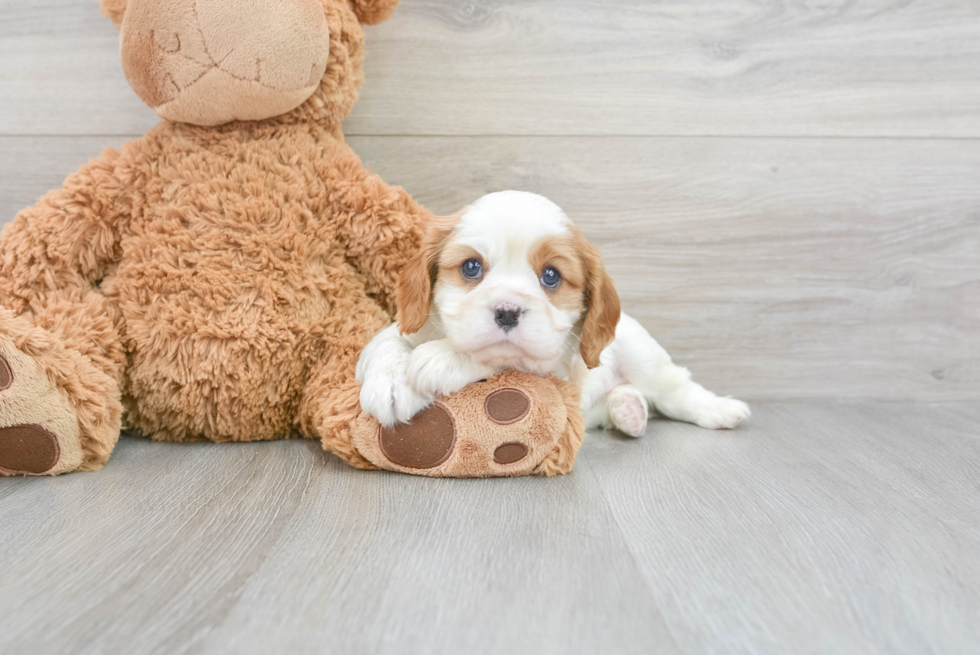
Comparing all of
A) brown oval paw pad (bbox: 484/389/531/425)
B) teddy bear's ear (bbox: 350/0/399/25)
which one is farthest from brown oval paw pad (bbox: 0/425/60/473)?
teddy bear's ear (bbox: 350/0/399/25)

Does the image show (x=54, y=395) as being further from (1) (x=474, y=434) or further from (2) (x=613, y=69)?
(2) (x=613, y=69)

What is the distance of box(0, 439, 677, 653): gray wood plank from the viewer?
671 millimetres

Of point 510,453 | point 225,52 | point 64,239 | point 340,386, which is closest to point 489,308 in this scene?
point 510,453

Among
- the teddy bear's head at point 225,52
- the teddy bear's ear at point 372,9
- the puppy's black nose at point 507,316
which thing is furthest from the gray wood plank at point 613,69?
the puppy's black nose at point 507,316

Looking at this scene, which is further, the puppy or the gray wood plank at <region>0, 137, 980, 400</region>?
the gray wood plank at <region>0, 137, 980, 400</region>

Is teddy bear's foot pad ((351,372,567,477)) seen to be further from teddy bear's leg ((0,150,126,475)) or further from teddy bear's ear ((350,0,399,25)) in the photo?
teddy bear's ear ((350,0,399,25))

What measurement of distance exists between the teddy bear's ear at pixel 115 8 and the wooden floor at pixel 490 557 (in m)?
0.80

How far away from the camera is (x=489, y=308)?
3.36 feet

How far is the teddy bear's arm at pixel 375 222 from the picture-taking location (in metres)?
1.30

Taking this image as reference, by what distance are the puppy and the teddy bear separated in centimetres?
5

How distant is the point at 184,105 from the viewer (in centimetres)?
123

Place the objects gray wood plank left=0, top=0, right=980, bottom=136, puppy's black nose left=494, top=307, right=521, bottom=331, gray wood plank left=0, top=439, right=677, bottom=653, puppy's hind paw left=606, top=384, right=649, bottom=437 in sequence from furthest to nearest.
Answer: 1. gray wood plank left=0, top=0, right=980, bottom=136
2. puppy's hind paw left=606, top=384, right=649, bottom=437
3. puppy's black nose left=494, top=307, right=521, bottom=331
4. gray wood plank left=0, top=439, right=677, bottom=653

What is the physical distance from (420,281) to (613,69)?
0.82 metres

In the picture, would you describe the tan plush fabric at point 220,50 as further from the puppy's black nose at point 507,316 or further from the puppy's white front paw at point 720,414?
the puppy's white front paw at point 720,414
